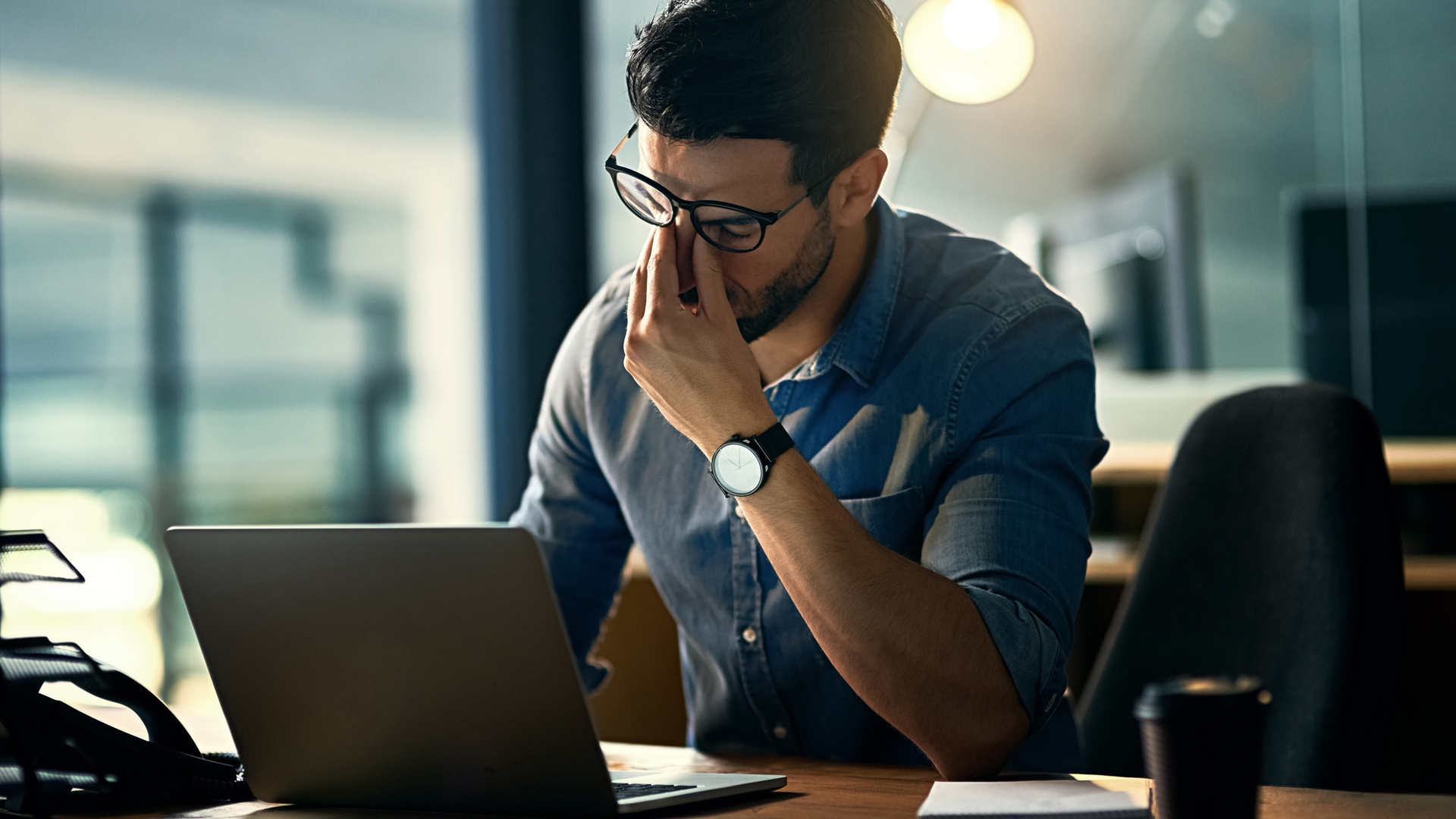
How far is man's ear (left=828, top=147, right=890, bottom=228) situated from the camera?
1290 mm

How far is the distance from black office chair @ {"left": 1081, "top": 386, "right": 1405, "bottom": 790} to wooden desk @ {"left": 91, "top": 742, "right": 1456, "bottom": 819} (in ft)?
0.94

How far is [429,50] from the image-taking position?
9.59 feet

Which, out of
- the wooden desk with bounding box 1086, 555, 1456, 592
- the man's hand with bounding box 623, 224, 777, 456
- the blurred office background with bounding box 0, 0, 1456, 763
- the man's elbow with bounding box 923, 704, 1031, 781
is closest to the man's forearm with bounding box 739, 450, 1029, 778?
the man's elbow with bounding box 923, 704, 1031, 781

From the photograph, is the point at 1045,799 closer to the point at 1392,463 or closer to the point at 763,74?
the point at 763,74

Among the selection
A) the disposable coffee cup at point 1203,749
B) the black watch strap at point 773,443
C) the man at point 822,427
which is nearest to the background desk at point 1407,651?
the man at point 822,427

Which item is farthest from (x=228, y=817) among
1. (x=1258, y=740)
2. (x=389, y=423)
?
(x=389, y=423)

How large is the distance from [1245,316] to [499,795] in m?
2.77

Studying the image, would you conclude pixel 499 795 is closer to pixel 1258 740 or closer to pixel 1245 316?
pixel 1258 740

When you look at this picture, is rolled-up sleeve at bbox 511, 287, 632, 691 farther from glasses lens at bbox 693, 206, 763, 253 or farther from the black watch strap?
the black watch strap

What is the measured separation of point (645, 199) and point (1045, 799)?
70 centimetres

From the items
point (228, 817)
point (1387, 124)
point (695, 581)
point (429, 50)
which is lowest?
point (228, 817)

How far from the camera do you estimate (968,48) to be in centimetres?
227

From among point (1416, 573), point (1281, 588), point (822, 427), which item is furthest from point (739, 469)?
point (1416, 573)

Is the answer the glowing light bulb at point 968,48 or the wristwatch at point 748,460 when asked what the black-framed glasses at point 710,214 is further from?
the glowing light bulb at point 968,48
